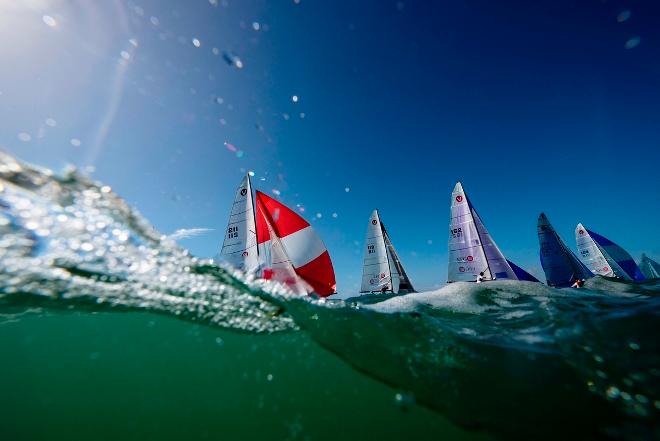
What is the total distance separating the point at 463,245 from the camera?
1614 cm

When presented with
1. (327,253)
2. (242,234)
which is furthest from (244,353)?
(327,253)

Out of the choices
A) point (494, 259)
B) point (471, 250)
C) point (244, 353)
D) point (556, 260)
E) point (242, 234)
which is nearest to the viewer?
point (244, 353)

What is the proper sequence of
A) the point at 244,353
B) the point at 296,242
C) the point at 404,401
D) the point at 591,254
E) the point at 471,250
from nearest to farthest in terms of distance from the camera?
the point at 404,401
the point at 244,353
the point at 296,242
the point at 471,250
the point at 591,254

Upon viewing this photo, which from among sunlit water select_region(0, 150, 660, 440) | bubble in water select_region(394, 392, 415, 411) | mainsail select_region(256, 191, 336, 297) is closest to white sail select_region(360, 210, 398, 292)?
mainsail select_region(256, 191, 336, 297)

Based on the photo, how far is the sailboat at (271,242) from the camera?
1380 centimetres

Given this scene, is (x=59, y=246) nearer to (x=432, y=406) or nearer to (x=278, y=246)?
(x=432, y=406)

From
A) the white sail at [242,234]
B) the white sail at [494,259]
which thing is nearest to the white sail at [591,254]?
the white sail at [494,259]

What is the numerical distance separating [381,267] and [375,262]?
56 cm

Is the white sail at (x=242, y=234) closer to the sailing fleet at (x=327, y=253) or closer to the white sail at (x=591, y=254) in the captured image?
the sailing fleet at (x=327, y=253)

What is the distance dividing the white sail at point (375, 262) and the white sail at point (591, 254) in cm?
1590

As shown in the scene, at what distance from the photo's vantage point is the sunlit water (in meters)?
2.84

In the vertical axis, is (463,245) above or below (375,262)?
above

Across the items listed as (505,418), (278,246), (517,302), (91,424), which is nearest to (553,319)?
(517,302)

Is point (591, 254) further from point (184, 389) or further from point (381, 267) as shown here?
point (184, 389)
